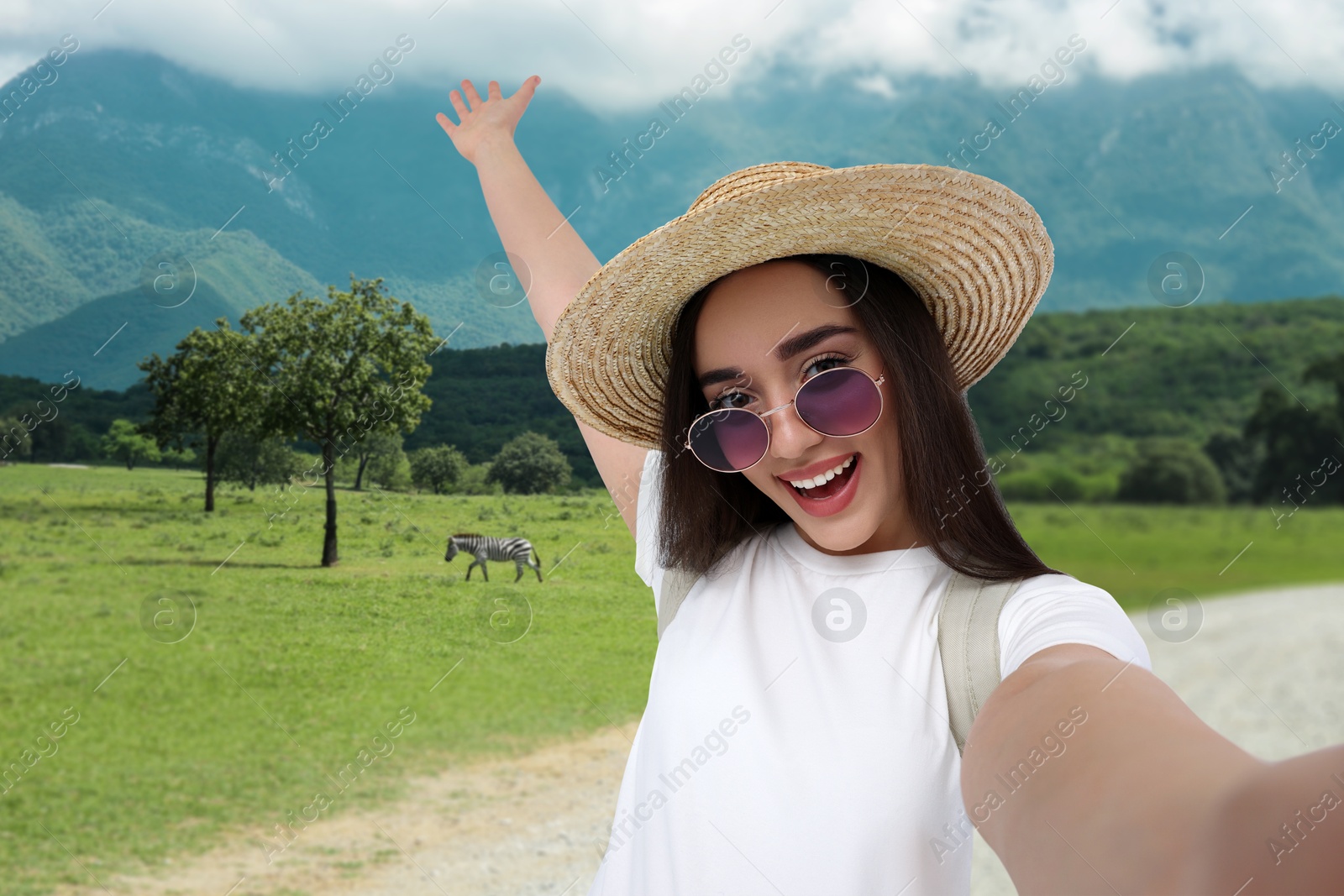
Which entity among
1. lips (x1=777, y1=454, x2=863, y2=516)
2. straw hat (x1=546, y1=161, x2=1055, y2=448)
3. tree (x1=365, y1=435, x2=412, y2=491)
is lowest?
lips (x1=777, y1=454, x2=863, y2=516)

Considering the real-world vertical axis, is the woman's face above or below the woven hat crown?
below

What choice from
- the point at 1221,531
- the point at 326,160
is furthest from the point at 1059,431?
the point at 326,160

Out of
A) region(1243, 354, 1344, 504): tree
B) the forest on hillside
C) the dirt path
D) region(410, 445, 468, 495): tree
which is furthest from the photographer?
region(1243, 354, 1344, 504): tree

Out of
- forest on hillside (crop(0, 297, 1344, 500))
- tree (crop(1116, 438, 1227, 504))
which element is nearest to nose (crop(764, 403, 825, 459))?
forest on hillside (crop(0, 297, 1344, 500))

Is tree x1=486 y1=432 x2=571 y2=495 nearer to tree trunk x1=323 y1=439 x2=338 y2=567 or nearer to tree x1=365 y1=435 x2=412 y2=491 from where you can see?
tree x1=365 y1=435 x2=412 y2=491

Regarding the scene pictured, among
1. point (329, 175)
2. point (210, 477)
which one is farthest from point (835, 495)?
point (329, 175)

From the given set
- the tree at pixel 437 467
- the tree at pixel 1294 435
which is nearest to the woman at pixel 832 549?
the tree at pixel 437 467

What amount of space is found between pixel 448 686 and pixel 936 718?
7.59 m

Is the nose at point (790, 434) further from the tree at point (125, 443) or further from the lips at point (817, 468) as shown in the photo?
the tree at point (125, 443)

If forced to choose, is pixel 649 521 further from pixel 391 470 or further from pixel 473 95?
pixel 391 470

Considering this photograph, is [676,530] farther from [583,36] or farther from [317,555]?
[583,36]

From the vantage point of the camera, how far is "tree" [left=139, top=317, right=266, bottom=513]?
8.13 m

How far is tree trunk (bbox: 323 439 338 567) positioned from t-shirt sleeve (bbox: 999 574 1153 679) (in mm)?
7961

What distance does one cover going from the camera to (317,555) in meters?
8.19
